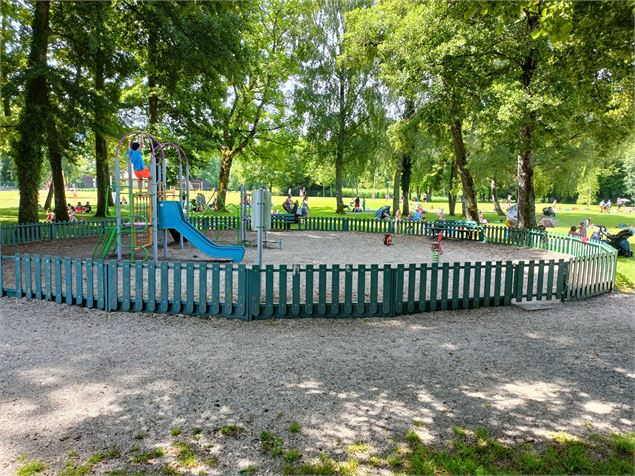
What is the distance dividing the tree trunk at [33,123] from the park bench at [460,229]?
17.1 meters

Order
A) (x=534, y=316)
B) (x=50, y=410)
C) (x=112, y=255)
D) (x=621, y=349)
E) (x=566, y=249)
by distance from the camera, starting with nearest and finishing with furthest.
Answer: (x=50, y=410) → (x=621, y=349) → (x=534, y=316) → (x=112, y=255) → (x=566, y=249)

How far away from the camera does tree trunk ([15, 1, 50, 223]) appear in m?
15.9

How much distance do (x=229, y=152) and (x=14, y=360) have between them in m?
31.9

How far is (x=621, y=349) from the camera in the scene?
22.9 ft

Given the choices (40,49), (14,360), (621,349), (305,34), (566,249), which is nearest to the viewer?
(14,360)

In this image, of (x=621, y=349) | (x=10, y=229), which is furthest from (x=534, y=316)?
(x=10, y=229)

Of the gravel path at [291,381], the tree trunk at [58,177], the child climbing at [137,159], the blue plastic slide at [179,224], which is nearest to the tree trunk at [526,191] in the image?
the gravel path at [291,381]

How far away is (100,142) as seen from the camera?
25.4m

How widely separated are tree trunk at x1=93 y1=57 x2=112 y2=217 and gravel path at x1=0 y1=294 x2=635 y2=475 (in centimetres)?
1119

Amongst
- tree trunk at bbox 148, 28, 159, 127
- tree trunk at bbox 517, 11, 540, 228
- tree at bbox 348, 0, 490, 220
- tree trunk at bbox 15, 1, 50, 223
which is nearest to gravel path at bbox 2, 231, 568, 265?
tree trunk at bbox 15, 1, 50, 223

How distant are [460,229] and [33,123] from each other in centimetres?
1835

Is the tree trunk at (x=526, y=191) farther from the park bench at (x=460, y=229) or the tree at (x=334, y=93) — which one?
the tree at (x=334, y=93)

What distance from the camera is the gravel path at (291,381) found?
4.24 meters

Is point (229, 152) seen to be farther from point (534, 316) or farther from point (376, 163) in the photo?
point (534, 316)
